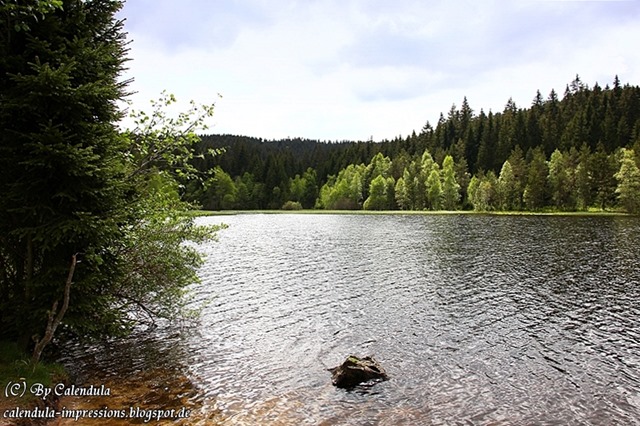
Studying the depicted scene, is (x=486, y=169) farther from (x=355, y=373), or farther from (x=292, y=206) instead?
(x=355, y=373)

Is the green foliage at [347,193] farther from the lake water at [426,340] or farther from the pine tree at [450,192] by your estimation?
the lake water at [426,340]

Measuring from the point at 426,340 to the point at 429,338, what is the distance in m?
0.33

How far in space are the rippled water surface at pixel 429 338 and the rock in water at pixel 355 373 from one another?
1.17 ft

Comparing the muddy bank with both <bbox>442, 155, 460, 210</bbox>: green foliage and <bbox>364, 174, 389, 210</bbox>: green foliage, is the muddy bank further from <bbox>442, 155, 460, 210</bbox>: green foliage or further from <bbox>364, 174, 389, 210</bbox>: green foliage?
<bbox>364, 174, 389, 210</bbox>: green foliage

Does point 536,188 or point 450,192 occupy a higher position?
point 536,188

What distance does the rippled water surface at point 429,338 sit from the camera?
13.2 metres

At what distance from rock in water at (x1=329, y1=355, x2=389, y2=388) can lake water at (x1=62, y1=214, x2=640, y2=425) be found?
348mm

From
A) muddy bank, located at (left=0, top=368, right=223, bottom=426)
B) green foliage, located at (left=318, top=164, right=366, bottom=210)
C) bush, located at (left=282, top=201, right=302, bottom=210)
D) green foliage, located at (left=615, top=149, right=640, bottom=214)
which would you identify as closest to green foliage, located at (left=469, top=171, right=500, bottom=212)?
green foliage, located at (left=615, top=149, right=640, bottom=214)

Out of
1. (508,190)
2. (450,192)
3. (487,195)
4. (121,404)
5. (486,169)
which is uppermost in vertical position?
(486,169)

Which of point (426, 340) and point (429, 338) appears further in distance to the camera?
point (429, 338)

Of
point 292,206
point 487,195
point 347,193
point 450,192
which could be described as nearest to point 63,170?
point 487,195

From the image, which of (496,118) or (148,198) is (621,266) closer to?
(148,198)

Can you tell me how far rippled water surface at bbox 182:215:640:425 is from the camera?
13211 mm

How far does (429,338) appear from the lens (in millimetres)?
19562
